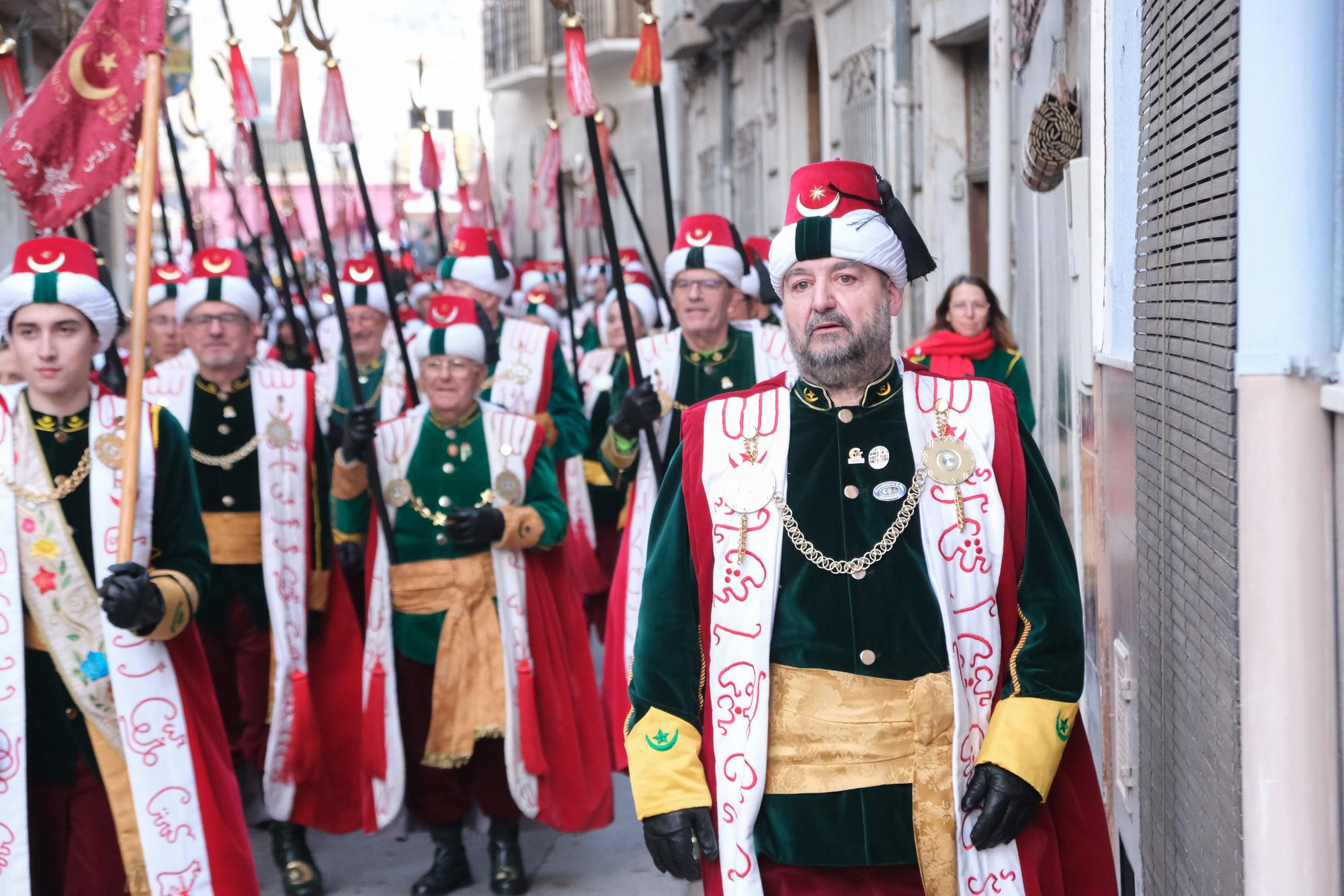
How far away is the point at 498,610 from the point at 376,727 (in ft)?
1.88

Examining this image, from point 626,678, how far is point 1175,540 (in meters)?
3.28

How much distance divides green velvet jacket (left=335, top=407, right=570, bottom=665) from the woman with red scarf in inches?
89.9

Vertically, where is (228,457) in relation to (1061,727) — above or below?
above

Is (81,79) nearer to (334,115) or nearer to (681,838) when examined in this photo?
(334,115)

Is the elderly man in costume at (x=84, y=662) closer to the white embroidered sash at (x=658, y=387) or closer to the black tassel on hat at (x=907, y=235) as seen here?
the black tassel on hat at (x=907, y=235)

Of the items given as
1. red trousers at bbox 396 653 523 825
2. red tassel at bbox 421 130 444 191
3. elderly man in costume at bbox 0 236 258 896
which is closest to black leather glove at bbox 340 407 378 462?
red trousers at bbox 396 653 523 825

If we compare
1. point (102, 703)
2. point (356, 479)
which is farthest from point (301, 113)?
point (102, 703)

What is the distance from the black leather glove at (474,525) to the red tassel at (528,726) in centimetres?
49

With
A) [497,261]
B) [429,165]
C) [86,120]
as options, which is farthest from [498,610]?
[429,165]

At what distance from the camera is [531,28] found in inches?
1313

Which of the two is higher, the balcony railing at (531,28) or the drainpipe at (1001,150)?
Answer: the balcony railing at (531,28)

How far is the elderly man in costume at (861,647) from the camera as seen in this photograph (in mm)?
3143

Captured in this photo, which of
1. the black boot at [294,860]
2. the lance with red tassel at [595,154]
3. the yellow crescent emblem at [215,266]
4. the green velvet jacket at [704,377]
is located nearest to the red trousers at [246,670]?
the black boot at [294,860]

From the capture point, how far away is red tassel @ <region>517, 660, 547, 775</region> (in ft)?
19.4
